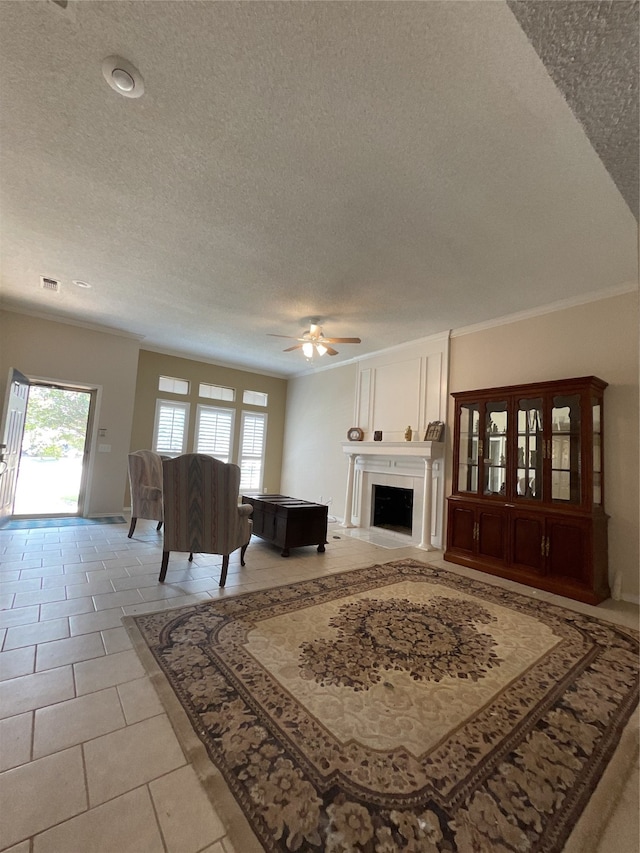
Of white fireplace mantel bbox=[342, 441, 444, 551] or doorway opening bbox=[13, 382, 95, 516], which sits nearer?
white fireplace mantel bbox=[342, 441, 444, 551]

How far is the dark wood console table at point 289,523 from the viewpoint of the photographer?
4.25m

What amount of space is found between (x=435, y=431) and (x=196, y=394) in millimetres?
4765

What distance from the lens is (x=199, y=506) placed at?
3227mm

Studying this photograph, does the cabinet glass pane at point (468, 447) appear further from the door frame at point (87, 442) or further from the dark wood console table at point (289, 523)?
the door frame at point (87, 442)

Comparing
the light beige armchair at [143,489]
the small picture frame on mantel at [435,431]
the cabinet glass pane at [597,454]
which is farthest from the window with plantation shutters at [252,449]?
the cabinet glass pane at [597,454]

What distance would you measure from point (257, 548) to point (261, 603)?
1727mm

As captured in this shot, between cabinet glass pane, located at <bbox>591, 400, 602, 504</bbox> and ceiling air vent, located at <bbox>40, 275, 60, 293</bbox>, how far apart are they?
603 cm

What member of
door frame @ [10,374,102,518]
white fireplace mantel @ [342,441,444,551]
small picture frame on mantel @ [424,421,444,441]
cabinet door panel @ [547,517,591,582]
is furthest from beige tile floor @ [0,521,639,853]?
door frame @ [10,374,102,518]

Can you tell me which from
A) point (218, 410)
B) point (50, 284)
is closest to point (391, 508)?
point (218, 410)

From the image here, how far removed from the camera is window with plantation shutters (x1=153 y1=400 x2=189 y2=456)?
22.4 ft

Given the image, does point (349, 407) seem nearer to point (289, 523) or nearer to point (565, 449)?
point (289, 523)

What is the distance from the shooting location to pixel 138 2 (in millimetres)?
1445

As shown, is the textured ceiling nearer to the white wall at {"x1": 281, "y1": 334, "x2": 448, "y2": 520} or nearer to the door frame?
the white wall at {"x1": 281, "y1": 334, "x2": 448, "y2": 520}

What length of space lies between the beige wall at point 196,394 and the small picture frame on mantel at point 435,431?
4093 mm
